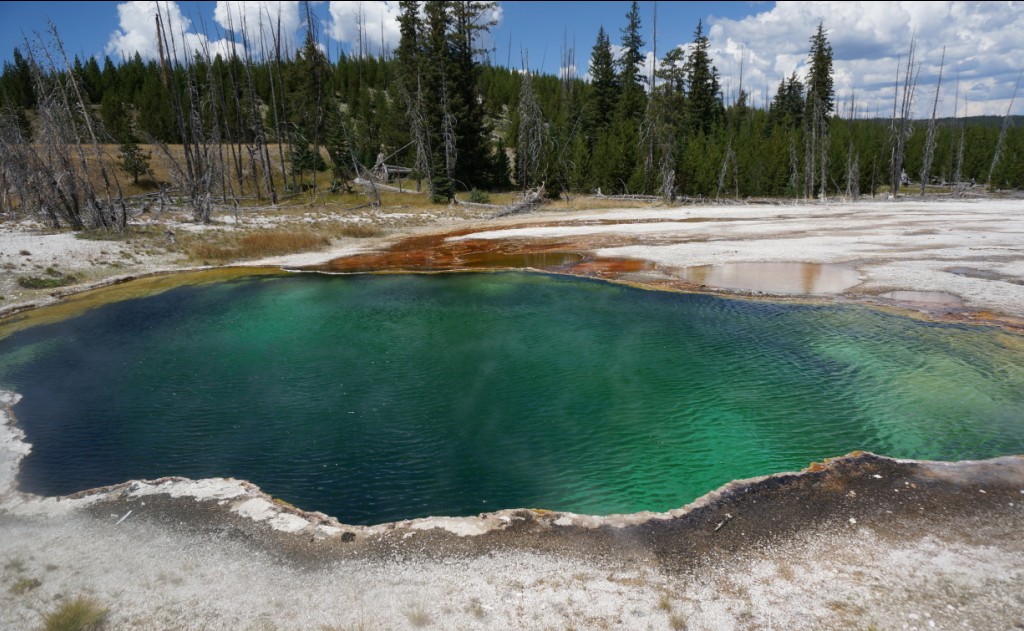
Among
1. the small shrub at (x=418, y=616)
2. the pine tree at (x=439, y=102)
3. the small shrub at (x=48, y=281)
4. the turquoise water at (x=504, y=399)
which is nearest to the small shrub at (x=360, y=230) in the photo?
the pine tree at (x=439, y=102)

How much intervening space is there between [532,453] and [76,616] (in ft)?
18.7

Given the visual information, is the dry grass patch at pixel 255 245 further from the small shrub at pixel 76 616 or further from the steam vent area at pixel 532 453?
the small shrub at pixel 76 616

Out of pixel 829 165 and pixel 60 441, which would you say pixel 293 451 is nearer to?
pixel 60 441

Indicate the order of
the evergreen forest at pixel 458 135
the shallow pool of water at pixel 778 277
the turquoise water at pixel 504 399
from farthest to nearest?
the evergreen forest at pixel 458 135
the shallow pool of water at pixel 778 277
the turquoise water at pixel 504 399

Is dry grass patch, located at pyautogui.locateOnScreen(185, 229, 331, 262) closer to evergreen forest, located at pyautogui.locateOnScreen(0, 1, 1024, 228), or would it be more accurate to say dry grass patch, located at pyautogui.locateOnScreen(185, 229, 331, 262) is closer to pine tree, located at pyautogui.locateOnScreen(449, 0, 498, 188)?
evergreen forest, located at pyautogui.locateOnScreen(0, 1, 1024, 228)

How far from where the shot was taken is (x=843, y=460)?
25.3 ft

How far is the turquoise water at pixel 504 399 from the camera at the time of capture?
807cm

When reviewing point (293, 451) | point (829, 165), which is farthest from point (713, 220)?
point (829, 165)

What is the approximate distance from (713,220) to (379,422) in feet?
103

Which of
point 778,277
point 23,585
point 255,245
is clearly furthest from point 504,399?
point 255,245

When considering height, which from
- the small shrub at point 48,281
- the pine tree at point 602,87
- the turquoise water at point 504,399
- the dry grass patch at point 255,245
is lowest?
the turquoise water at point 504,399

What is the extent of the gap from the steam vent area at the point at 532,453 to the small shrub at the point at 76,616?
6cm

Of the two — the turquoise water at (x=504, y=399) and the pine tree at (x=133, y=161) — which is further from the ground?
the pine tree at (x=133, y=161)

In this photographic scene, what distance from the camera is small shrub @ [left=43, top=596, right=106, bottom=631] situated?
5.01m
